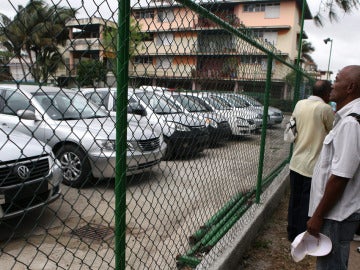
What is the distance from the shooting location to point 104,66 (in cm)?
157

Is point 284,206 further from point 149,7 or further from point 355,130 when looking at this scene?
point 149,7

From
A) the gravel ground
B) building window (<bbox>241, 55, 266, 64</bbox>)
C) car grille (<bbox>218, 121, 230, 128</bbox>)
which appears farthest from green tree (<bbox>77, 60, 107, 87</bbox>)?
the gravel ground

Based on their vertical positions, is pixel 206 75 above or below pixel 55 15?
below

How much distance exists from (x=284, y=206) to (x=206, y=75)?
3161mm

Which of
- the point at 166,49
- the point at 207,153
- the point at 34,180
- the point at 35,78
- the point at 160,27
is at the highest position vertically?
the point at 160,27

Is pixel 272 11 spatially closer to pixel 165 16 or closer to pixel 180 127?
pixel 180 127

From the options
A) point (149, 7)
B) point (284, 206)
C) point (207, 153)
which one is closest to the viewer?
point (149, 7)

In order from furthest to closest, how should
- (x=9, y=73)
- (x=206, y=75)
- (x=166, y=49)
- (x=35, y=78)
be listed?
(x=206, y=75) < (x=166, y=49) < (x=35, y=78) < (x=9, y=73)

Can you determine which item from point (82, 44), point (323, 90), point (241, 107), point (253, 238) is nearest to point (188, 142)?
point (241, 107)

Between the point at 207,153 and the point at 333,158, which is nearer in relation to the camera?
the point at 333,158

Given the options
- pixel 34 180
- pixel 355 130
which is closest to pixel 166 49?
pixel 355 130

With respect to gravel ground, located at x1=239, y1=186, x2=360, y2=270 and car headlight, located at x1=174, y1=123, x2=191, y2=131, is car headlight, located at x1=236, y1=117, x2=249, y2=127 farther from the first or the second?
gravel ground, located at x1=239, y1=186, x2=360, y2=270

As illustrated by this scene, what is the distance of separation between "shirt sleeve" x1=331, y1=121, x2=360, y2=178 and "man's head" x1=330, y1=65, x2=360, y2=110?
0.90 ft

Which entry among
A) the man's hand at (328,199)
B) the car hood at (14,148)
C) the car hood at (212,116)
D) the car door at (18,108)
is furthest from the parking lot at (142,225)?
the man's hand at (328,199)
